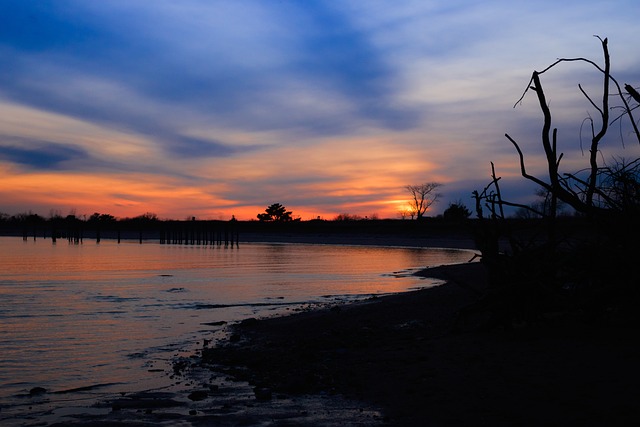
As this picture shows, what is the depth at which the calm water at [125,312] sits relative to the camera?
9367 millimetres

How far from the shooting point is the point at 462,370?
7305 mm

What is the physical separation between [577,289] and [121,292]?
16.9m

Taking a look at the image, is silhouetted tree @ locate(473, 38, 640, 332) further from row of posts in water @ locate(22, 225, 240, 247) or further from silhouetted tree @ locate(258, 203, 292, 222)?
silhouetted tree @ locate(258, 203, 292, 222)

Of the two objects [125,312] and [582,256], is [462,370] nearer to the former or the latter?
[582,256]

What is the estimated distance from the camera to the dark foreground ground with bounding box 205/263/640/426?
5891 mm

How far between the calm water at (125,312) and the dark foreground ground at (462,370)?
1.67 meters

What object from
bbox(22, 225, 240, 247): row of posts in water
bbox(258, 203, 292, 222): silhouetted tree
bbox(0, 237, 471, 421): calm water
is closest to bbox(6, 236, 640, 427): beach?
bbox(0, 237, 471, 421): calm water

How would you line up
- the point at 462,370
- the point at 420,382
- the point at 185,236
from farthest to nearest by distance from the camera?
1. the point at 185,236
2. the point at 462,370
3. the point at 420,382

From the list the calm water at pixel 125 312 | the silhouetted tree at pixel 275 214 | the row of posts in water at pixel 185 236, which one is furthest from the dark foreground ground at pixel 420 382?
the silhouetted tree at pixel 275 214

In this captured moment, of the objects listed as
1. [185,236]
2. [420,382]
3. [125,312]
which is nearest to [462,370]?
[420,382]

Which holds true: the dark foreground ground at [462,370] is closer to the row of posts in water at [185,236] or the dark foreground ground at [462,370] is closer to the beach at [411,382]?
Result: the beach at [411,382]

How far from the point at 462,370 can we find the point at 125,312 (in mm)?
11226

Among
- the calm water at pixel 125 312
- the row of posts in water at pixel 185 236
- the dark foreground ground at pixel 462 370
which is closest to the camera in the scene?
the dark foreground ground at pixel 462 370

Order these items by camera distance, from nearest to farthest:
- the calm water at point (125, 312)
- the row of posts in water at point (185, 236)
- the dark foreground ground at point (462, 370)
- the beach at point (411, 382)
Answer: the dark foreground ground at point (462, 370) → the beach at point (411, 382) → the calm water at point (125, 312) → the row of posts in water at point (185, 236)
